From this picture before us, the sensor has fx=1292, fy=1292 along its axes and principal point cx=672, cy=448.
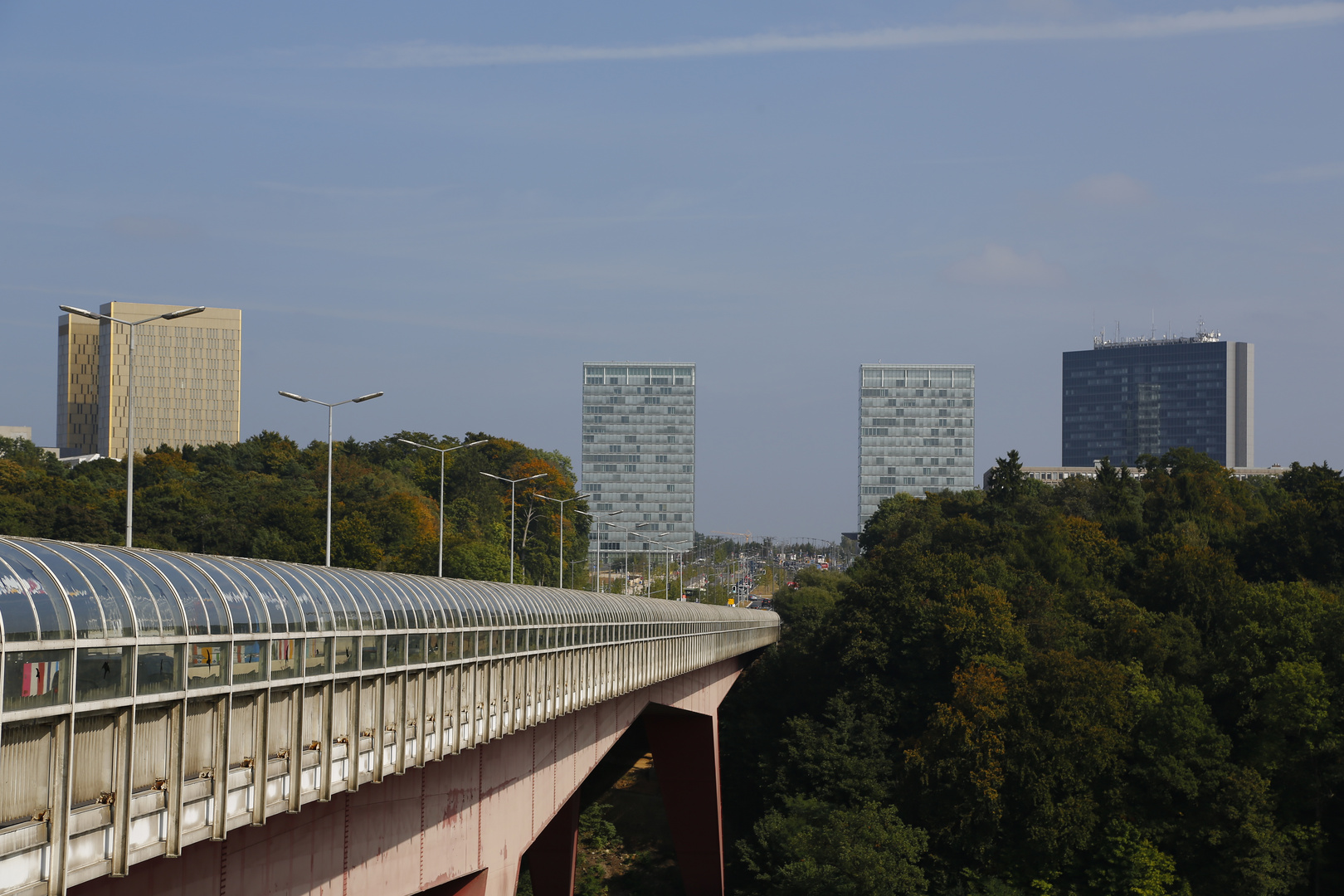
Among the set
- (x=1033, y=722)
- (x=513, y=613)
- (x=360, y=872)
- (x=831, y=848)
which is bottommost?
(x=831, y=848)

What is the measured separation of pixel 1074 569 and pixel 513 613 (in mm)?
60744

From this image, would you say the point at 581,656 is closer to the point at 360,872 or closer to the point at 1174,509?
the point at 360,872

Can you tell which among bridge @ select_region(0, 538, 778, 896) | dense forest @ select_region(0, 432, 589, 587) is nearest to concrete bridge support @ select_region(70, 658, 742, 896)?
bridge @ select_region(0, 538, 778, 896)

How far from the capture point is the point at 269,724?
50.7 ft

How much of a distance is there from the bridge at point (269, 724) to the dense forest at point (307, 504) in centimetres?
4461

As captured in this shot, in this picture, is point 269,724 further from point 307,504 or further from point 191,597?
point 307,504

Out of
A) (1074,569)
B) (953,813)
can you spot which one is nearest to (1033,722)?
(953,813)

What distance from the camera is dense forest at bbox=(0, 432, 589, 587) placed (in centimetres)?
8231

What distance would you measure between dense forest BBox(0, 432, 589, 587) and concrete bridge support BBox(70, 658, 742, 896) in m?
33.2

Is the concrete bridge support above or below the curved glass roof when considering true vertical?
below

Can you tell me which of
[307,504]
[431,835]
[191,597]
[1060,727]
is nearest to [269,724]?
[191,597]

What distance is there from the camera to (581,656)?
116ft

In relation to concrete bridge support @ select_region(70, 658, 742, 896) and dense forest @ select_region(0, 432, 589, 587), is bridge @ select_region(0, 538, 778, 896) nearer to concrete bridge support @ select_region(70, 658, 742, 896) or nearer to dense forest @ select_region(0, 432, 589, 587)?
concrete bridge support @ select_region(70, 658, 742, 896)

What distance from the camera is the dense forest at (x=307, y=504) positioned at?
82.3 meters
